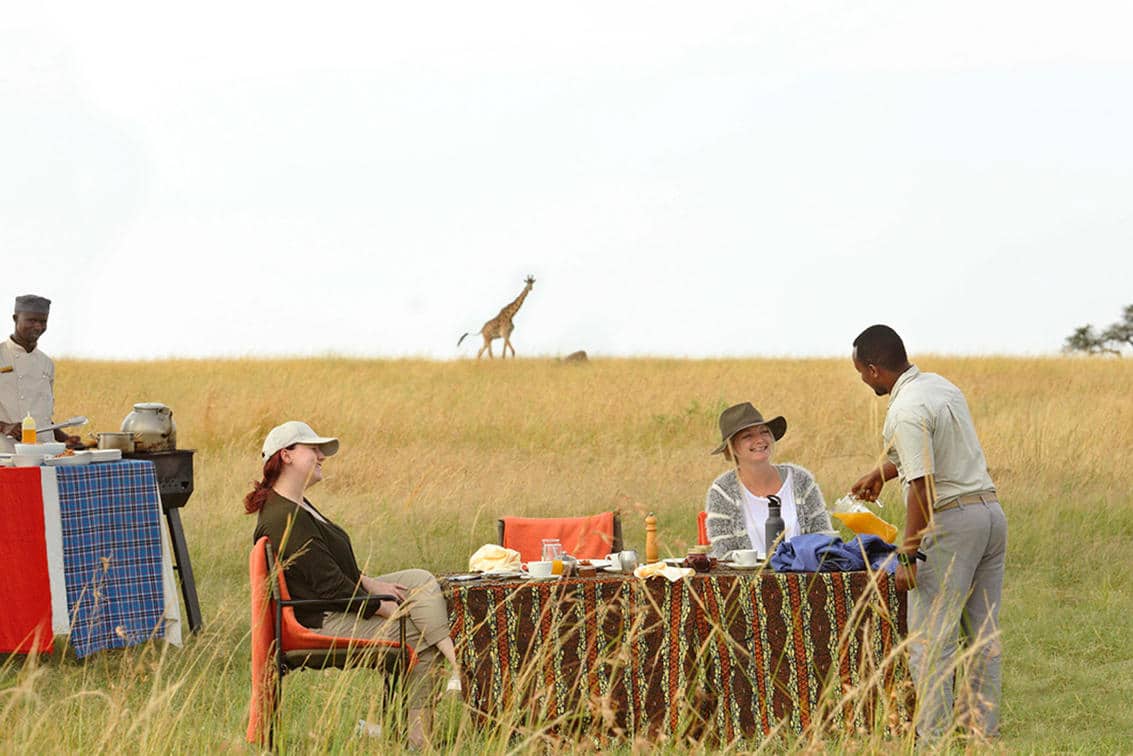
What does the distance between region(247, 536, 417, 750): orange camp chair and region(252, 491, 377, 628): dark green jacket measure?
4 cm

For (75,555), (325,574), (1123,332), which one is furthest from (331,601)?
(1123,332)

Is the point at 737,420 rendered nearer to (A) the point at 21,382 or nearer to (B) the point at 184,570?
(B) the point at 184,570

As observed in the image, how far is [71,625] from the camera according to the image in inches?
229

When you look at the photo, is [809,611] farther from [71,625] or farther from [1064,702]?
[71,625]

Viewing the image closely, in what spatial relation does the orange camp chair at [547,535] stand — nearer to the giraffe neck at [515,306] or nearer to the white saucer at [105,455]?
the white saucer at [105,455]

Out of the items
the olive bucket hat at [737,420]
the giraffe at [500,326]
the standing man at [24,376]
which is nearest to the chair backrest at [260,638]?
the olive bucket hat at [737,420]

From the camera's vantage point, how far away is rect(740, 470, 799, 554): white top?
16.4 ft

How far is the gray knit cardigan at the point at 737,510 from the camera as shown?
4.96 metres

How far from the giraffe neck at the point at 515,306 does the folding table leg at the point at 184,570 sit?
55.3ft

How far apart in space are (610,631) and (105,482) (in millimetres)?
2870

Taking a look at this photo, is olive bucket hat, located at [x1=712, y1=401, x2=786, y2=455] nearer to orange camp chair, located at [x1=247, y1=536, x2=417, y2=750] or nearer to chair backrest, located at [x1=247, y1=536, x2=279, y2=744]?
orange camp chair, located at [x1=247, y1=536, x2=417, y2=750]

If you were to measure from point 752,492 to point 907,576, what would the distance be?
1.07 metres

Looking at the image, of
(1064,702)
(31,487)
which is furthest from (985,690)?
(31,487)

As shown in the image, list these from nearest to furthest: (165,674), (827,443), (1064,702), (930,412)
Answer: (930,412) → (1064,702) → (165,674) → (827,443)
